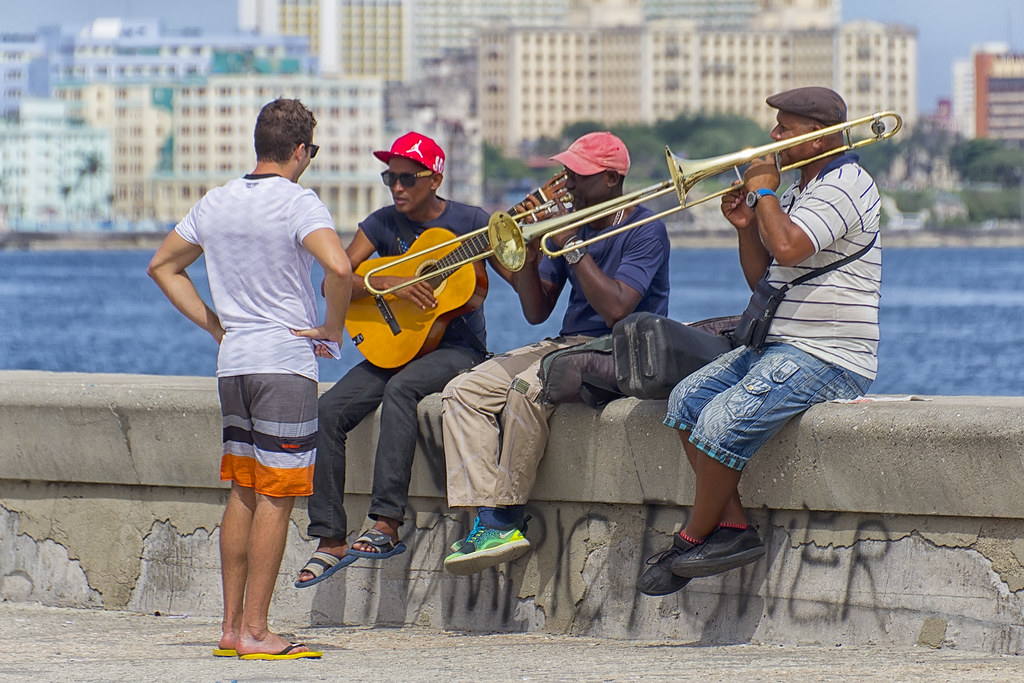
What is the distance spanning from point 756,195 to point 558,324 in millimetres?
44057

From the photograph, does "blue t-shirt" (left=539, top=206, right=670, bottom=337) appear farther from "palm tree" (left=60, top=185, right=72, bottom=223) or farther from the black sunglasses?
"palm tree" (left=60, top=185, right=72, bottom=223)

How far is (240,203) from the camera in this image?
14.7 feet

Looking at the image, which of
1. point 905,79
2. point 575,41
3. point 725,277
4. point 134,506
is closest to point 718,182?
point 725,277

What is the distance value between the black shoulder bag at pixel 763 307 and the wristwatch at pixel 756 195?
230 millimetres

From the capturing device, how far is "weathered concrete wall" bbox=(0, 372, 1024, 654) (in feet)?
14.2

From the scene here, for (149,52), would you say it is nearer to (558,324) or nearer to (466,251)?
(558,324)

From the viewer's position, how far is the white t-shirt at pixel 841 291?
14.4 ft

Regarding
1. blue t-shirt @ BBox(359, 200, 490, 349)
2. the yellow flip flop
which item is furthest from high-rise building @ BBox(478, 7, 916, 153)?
the yellow flip flop

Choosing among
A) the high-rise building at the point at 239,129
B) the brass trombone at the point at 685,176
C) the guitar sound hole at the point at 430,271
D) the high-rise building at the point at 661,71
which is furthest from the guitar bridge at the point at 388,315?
the high-rise building at the point at 661,71

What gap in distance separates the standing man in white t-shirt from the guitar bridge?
0.67 m

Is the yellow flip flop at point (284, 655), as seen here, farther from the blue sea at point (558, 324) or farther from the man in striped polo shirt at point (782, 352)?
the blue sea at point (558, 324)

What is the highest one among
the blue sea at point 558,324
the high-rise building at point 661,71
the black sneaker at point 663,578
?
the high-rise building at point 661,71

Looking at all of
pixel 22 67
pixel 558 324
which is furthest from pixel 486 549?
pixel 22 67

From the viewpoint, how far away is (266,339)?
177 inches
